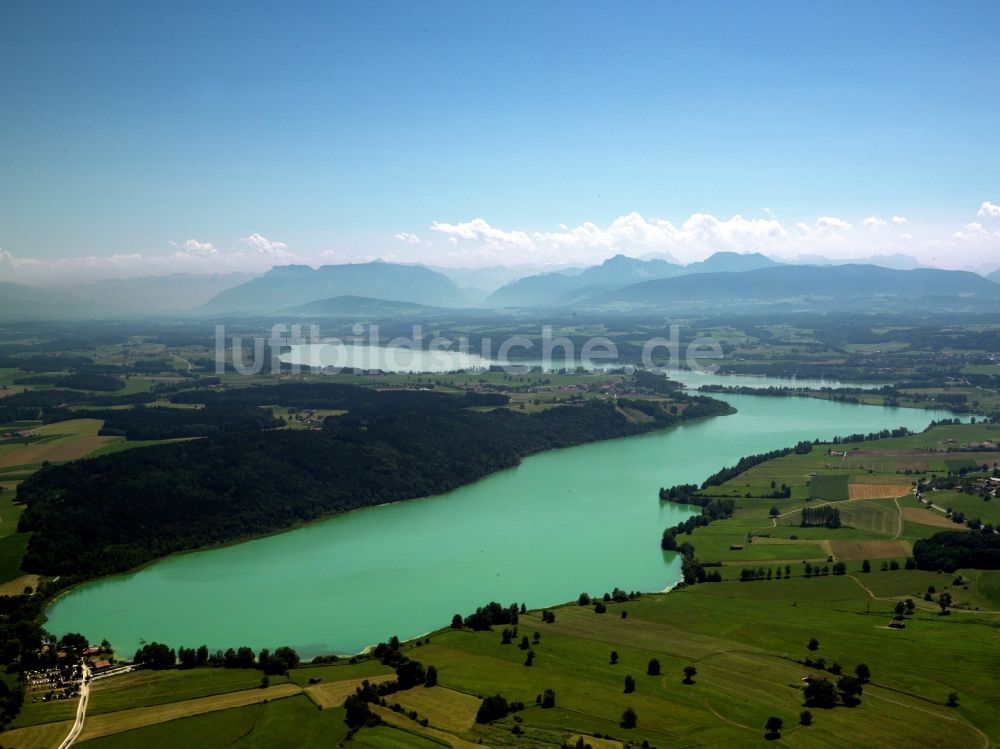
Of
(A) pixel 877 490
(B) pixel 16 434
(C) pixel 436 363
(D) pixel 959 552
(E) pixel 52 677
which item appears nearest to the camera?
(E) pixel 52 677

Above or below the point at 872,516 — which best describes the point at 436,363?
above

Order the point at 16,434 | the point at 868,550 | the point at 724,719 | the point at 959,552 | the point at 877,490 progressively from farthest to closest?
the point at 16,434 < the point at 877,490 < the point at 868,550 < the point at 959,552 < the point at 724,719

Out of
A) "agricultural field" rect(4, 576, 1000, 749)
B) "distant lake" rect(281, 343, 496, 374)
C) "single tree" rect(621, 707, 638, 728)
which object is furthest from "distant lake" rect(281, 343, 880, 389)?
"single tree" rect(621, 707, 638, 728)

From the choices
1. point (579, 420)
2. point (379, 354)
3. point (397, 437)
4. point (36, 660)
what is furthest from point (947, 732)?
point (379, 354)

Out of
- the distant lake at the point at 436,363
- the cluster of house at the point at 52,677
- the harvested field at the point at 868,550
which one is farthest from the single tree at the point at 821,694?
the distant lake at the point at 436,363

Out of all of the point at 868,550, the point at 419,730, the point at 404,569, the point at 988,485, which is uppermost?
the point at 988,485

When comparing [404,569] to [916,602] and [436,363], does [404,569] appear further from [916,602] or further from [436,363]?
[436,363]

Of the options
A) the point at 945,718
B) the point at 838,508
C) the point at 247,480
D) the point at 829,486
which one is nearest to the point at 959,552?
the point at 838,508

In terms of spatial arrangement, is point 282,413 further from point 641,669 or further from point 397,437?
point 641,669
